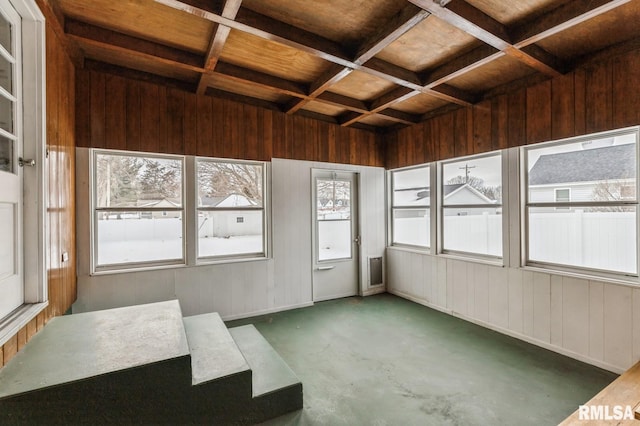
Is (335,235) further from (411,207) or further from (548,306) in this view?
(548,306)

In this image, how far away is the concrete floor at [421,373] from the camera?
211 centimetres

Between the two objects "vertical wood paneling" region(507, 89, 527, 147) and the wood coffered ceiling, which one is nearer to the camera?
the wood coffered ceiling

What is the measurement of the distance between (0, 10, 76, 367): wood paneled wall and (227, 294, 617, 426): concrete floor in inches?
71.8

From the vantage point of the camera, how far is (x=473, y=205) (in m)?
3.87

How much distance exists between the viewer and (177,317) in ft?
7.80

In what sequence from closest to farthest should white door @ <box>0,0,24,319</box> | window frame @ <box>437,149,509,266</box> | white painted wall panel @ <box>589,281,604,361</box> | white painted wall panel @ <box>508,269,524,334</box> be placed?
white door @ <box>0,0,24,319</box> → white painted wall panel @ <box>589,281,604,361</box> → white painted wall panel @ <box>508,269,524,334</box> → window frame @ <box>437,149,509,266</box>

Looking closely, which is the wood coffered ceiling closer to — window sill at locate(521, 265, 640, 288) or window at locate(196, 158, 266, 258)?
window at locate(196, 158, 266, 258)

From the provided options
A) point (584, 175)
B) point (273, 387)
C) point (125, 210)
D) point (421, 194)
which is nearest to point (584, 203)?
point (584, 175)

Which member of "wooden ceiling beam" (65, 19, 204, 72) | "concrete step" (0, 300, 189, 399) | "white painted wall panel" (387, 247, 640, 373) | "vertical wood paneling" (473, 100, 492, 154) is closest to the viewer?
"concrete step" (0, 300, 189, 399)

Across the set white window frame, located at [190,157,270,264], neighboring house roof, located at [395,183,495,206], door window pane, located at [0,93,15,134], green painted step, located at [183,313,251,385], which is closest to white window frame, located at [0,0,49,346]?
door window pane, located at [0,93,15,134]

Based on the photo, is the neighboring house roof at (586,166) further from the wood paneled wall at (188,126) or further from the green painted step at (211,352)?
the green painted step at (211,352)

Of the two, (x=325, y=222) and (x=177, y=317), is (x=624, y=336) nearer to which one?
(x=325, y=222)

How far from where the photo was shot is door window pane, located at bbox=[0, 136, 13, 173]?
5.79ft

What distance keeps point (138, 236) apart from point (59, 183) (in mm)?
1065
